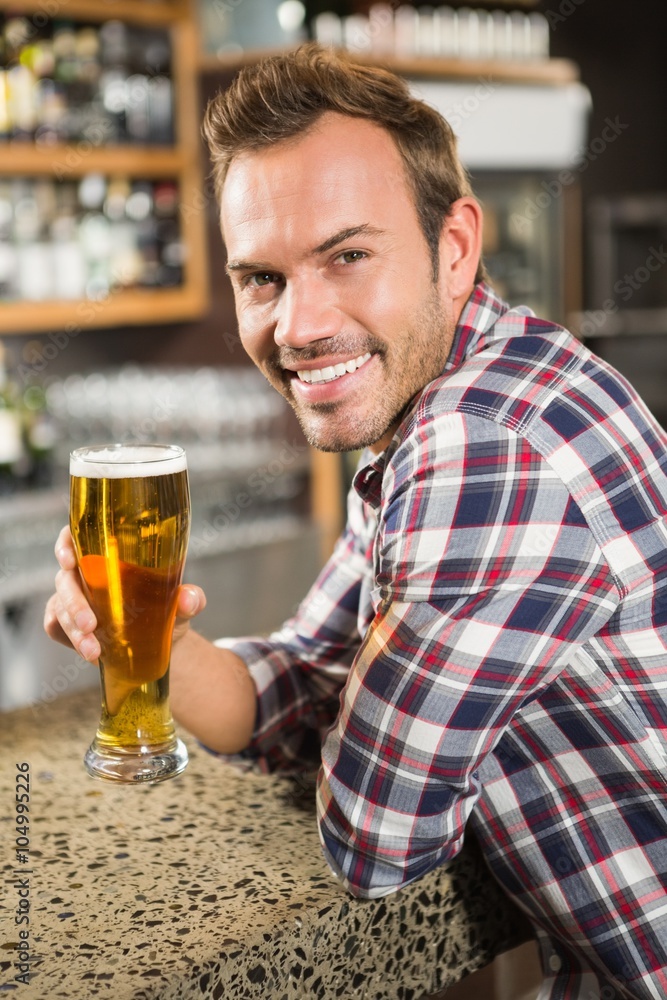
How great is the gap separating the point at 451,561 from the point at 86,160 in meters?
2.77

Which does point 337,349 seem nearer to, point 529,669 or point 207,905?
point 529,669

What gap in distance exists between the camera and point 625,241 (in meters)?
5.12

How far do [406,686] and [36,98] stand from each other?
2.85 m

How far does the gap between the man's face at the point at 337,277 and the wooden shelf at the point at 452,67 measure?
229 centimetres

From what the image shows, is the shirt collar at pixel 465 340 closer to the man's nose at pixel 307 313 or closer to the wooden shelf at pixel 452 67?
the man's nose at pixel 307 313

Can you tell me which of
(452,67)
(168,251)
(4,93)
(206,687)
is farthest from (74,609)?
(452,67)

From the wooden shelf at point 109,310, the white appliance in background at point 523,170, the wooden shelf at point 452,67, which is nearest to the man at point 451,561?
the wooden shelf at point 109,310

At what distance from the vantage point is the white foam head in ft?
2.86

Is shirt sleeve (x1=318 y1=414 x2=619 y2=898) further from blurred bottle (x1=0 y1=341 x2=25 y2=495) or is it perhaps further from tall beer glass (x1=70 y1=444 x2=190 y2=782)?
blurred bottle (x1=0 y1=341 x2=25 y2=495)

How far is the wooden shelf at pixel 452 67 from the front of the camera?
11.3 ft

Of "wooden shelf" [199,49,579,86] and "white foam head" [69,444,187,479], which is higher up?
"wooden shelf" [199,49,579,86]

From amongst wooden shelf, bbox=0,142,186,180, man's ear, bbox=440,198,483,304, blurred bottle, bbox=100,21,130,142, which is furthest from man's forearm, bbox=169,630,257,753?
blurred bottle, bbox=100,21,130,142

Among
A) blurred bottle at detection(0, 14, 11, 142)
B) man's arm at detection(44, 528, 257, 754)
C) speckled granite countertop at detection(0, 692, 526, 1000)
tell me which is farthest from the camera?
blurred bottle at detection(0, 14, 11, 142)

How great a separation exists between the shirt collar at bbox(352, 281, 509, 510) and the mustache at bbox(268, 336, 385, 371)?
0.07m
